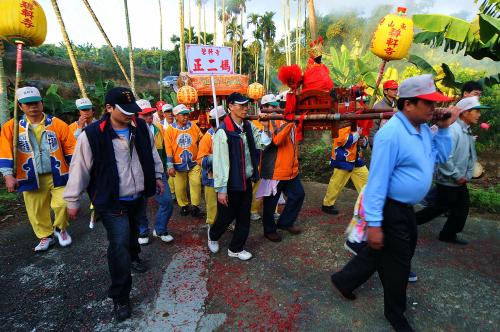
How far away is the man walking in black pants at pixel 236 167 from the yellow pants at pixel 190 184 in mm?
1581

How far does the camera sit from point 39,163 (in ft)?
13.2

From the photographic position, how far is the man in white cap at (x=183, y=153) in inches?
202

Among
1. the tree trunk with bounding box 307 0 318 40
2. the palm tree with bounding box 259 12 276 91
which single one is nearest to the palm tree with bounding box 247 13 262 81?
the palm tree with bounding box 259 12 276 91

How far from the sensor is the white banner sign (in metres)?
4.17

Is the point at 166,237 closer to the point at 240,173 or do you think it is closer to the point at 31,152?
the point at 240,173

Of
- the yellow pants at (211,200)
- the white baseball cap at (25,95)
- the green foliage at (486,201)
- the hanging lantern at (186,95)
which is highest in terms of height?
the hanging lantern at (186,95)

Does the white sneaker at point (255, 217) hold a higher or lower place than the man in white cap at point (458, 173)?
lower

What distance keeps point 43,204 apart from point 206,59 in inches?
121

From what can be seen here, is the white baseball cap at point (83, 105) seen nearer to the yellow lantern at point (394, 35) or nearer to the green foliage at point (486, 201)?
the yellow lantern at point (394, 35)

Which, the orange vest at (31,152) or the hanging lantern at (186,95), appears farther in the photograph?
the hanging lantern at (186,95)

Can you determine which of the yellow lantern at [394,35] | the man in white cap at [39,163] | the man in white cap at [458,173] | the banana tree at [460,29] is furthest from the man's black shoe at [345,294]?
the banana tree at [460,29]

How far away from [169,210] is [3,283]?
6.74 feet

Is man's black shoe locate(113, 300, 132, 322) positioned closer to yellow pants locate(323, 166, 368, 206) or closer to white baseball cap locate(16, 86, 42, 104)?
white baseball cap locate(16, 86, 42, 104)

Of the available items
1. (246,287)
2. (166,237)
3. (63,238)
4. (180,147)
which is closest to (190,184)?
(180,147)
